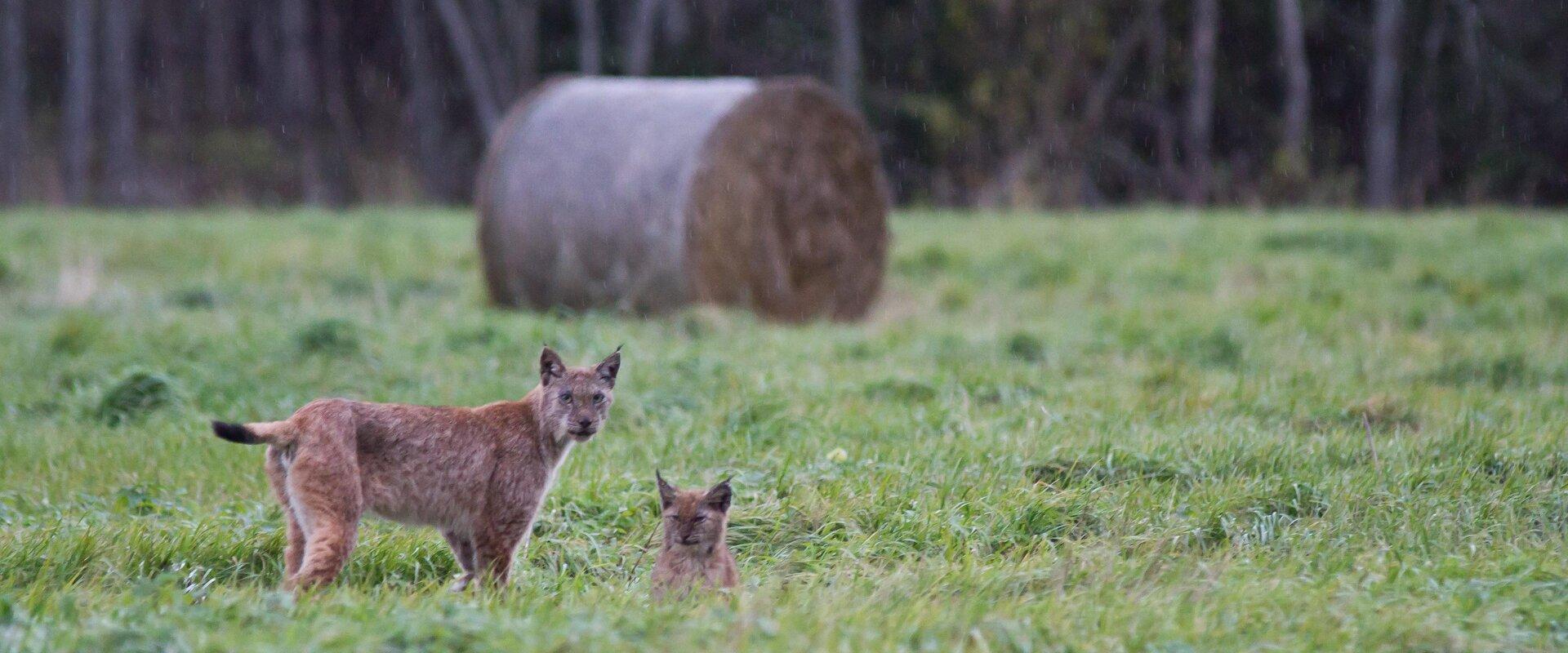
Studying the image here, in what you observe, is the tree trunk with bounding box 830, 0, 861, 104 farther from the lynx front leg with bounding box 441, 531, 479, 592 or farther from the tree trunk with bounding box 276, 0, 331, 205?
the lynx front leg with bounding box 441, 531, 479, 592

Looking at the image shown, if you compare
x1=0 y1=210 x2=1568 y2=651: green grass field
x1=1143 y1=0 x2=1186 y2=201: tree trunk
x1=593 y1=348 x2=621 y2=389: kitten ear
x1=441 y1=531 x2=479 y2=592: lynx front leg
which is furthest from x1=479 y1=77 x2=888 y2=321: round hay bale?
x1=1143 y1=0 x2=1186 y2=201: tree trunk

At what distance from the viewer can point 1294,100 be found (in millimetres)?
23578

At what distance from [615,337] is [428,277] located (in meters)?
4.70

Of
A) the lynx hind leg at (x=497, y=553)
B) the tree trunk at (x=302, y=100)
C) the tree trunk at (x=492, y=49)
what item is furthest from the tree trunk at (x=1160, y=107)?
the lynx hind leg at (x=497, y=553)

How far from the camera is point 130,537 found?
5.21m

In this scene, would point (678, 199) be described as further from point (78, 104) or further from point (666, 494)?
point (78, 104)

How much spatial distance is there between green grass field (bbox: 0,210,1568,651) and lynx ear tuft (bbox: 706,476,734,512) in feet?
1.04

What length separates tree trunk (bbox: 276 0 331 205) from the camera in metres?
28.8

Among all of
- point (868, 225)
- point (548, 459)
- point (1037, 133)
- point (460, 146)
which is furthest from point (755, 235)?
point (460, 146)

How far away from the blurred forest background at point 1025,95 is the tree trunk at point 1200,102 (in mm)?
66

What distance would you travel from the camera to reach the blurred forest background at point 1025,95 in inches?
960

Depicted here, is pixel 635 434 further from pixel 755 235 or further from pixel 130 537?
pixel 755 235

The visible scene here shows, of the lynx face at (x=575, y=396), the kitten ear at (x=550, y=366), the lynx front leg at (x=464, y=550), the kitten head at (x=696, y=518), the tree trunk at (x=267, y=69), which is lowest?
the lynx front leg at (x=464, y=550)

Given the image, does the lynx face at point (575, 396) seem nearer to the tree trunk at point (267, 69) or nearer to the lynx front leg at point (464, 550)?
the lynx front leg at point (464, 550)
